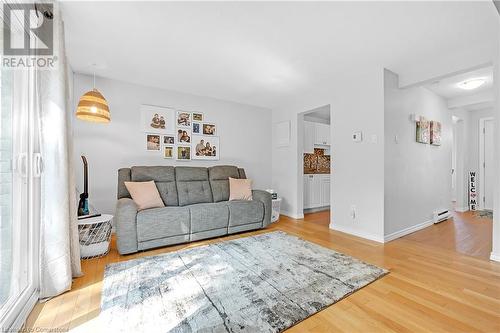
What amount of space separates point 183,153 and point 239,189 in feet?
3.99

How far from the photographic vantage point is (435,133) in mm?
3938

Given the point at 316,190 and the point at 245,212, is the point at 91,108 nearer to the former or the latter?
the point at 245,212

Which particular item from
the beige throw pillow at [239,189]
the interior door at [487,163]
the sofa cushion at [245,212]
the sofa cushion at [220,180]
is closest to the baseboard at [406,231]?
the sofa cushion at [245,212]

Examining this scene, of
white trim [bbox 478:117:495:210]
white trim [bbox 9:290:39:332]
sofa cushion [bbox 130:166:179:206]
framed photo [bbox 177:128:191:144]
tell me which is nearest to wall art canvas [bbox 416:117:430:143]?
white trim [bbox 478:117:495:210]

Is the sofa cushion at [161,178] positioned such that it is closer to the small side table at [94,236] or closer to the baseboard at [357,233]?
the small side table at [94,236]

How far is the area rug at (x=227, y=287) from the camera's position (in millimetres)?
1415

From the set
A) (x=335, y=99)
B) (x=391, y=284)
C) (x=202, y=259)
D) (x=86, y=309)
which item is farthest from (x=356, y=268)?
(x=335, y=99)

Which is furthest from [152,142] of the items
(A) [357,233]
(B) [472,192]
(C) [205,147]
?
(B) [472,192]

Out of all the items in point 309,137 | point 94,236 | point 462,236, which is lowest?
point 462,236

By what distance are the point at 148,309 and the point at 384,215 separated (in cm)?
289

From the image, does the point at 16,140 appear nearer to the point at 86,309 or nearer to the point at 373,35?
the point at 86,309

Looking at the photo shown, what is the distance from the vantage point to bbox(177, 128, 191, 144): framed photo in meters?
3.93

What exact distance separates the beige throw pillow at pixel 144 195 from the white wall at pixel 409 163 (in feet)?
10.2

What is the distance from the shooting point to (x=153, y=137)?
146 inches
